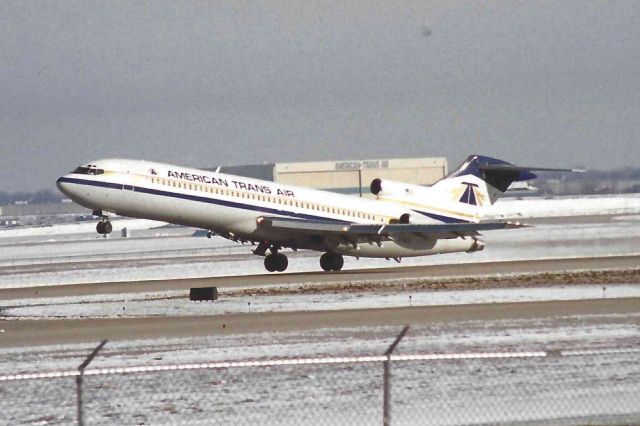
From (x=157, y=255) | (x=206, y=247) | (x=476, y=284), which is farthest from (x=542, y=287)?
(x=206, y=247)

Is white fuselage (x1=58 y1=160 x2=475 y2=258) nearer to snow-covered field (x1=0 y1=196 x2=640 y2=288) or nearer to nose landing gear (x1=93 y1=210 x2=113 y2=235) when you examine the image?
nose landing gear (x1=93 y1=210 x2=113 y2=235)

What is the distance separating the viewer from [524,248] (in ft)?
173

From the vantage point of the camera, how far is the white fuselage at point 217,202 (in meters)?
40.5

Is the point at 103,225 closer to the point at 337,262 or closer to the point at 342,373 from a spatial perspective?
the point at 337,262

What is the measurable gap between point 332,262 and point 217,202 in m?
6.25

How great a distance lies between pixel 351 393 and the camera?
49.4 feet

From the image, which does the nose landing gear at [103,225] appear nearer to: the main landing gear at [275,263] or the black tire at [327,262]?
the main landing gear at [275,263]

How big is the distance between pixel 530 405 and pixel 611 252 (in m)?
37.9

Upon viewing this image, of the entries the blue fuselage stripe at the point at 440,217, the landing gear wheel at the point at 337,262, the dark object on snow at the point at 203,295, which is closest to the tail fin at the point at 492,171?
the blue fuselage stripe at the point at 440,217

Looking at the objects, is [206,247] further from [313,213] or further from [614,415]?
[614,415]

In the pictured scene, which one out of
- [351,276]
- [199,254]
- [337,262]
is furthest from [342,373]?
[199,254]

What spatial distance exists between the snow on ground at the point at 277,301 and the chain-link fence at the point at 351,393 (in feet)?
32.1

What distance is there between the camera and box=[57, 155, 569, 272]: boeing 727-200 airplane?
40.7 metres

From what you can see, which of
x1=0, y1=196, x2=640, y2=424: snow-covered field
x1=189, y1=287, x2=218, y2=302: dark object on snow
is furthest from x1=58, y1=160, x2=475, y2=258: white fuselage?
x1=189, y1=287, x2=218, y2=302: dark object on snow
